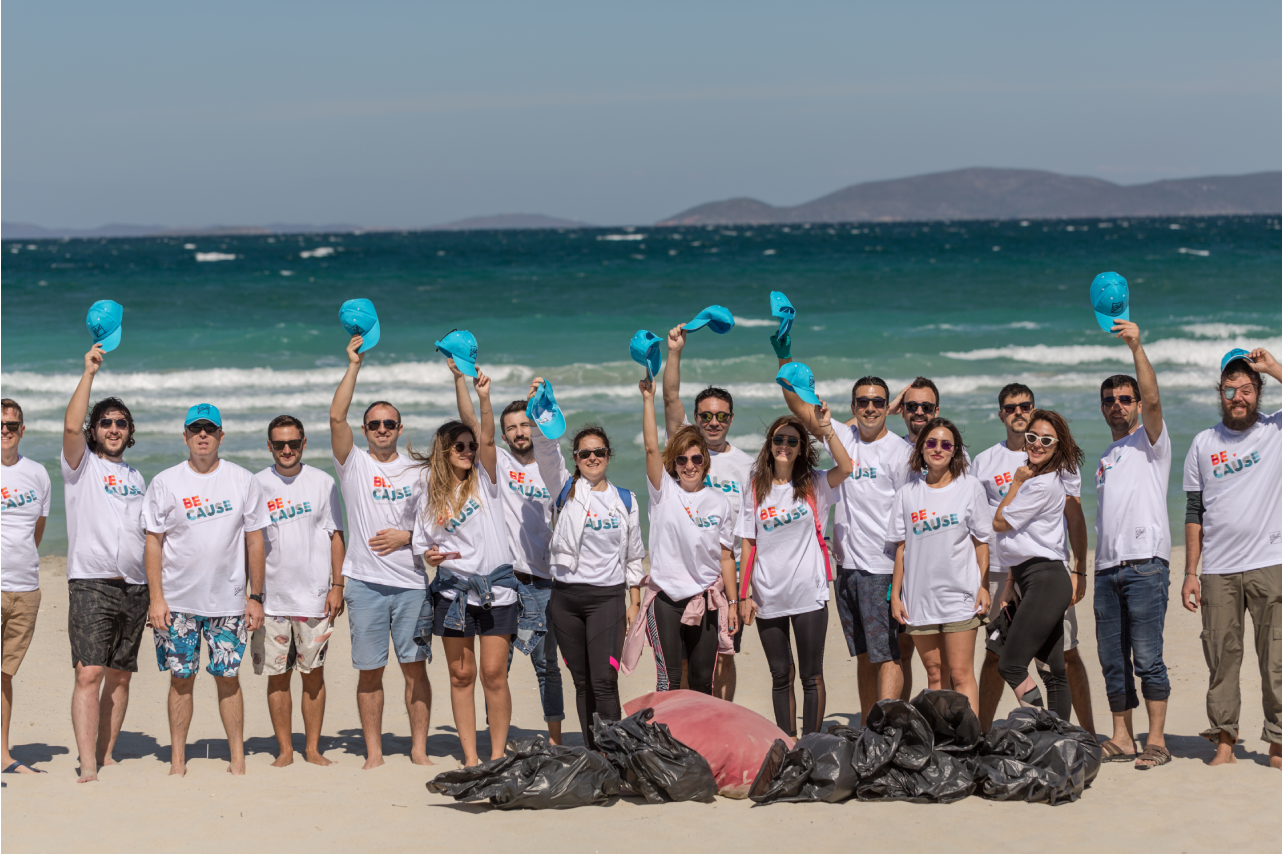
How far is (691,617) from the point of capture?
5.45 m

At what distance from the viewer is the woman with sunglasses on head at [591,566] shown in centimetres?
534

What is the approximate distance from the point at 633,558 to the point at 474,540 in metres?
0.77

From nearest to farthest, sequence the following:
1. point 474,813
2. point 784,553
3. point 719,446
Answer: point 474,813 → point 784,553 → point 719,446

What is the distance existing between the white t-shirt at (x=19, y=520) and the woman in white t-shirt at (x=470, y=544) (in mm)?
1719

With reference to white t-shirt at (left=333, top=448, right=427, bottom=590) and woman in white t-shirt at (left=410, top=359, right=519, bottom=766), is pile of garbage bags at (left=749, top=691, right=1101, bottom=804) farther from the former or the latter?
white t-shirt at (left=333, top=448, right=427, bottom=590)

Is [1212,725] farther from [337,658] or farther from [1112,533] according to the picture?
[337,658]

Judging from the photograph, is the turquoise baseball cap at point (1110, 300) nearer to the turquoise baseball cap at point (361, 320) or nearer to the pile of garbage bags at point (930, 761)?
the pile of garbage bags at point (930, 761)

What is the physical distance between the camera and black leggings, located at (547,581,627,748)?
5391 millimetres

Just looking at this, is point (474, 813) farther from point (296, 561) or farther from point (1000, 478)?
point (1000, 478)

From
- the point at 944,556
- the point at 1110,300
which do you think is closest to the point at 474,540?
the point at 944,556

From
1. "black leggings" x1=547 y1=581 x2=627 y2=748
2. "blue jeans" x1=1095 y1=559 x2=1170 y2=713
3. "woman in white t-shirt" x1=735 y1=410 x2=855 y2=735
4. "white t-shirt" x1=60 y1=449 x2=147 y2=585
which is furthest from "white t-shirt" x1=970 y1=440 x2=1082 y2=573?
"white t-shirt" x1=60 y1=449 x2=147 y2=585

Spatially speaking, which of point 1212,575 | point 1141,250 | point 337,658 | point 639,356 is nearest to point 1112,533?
point 1212,575

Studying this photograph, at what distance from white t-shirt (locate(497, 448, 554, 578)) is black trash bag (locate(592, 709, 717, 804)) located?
2.91 feet

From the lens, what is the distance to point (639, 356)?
573 centimetres
